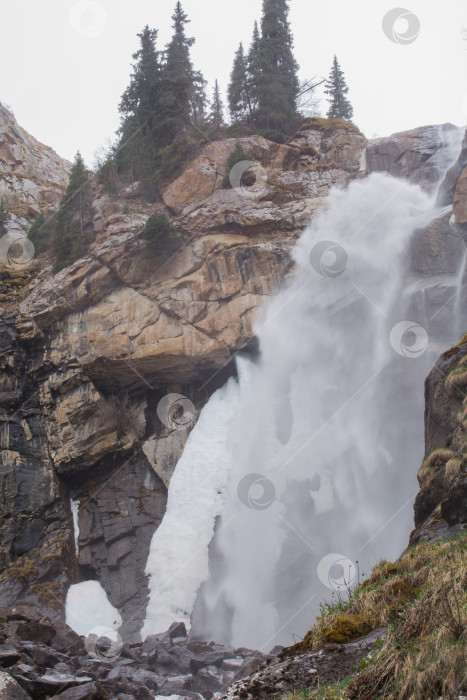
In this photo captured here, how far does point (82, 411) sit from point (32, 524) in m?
4.88

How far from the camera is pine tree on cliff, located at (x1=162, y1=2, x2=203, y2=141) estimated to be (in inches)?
1171

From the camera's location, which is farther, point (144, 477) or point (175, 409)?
point (175, 409)

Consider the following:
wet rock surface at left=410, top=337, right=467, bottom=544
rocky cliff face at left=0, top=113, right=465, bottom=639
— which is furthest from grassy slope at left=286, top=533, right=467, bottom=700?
rocky cliff face at left=0, top=113, right=465, bottom=639

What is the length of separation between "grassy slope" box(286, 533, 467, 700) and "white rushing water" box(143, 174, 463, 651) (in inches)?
369

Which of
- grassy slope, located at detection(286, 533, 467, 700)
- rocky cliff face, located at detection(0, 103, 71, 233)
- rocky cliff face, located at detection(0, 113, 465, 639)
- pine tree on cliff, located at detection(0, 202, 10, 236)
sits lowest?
grassy slope, located at detection(286, 533, 467, 700)

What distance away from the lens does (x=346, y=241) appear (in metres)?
23.1

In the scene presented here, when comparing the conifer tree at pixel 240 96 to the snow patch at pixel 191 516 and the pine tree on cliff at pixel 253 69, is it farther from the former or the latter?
the snow patch at pixel 191 516

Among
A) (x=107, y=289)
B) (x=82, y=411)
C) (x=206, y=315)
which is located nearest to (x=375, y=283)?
(x=206, y=315)

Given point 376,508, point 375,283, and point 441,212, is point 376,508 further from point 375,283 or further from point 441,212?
point 441,212

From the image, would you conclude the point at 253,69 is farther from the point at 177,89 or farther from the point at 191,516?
the point at 191,516

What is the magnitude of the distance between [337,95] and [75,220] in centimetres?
2220

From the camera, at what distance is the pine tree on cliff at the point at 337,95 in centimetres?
3625

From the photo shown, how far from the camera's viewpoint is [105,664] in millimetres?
11688

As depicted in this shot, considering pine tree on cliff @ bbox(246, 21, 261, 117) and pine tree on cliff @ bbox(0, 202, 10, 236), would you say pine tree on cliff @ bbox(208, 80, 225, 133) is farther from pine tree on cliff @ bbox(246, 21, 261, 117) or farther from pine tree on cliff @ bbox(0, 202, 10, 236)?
pine tree on cliff @ bbox(0, 202, 10, 236)
